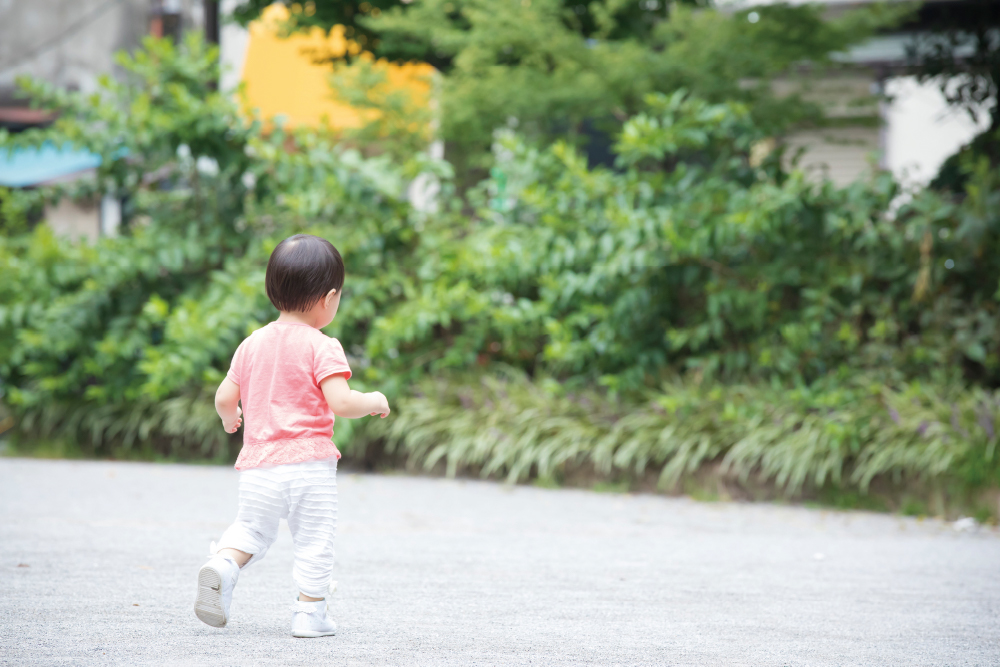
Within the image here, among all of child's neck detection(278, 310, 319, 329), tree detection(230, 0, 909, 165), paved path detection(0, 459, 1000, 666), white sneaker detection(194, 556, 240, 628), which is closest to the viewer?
white sneaker detection(194, 556, 240, 628)

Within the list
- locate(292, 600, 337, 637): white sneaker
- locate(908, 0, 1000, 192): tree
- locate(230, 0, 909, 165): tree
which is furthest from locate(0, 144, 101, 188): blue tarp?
locate(292, 600, 337, 637): white sneaker

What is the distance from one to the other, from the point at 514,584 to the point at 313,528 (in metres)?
1.18

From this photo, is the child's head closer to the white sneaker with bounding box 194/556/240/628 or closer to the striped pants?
the striped pants

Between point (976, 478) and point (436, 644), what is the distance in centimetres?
405

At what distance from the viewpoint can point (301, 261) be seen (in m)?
2.79

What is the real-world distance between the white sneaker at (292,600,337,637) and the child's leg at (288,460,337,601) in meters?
0.02

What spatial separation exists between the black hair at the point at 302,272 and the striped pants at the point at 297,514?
0.50 metres

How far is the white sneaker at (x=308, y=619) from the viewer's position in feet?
9.01

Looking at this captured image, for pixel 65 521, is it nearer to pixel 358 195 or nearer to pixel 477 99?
pixel 358 195

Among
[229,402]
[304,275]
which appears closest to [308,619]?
[229,402]

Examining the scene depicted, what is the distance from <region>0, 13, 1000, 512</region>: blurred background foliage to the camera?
601cm

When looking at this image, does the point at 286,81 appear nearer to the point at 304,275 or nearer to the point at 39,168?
the point at 39,168

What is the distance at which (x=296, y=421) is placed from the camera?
277 centimetres

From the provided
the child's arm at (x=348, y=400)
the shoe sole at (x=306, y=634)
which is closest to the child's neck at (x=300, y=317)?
the child's arm at (x=348, y=400)
